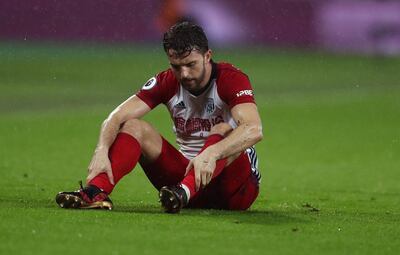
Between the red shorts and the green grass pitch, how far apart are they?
21 centimetres

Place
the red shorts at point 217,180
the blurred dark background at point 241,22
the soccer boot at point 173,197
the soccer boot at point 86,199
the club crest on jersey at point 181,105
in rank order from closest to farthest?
the soccer boot at point 173,197
the soccer boot at point 86,199
the red shorts at point 217,180
the club crest on jersey at point 181,105
the blurred dark background at point 241,22

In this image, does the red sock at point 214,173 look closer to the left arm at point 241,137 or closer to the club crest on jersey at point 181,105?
the left arm at point 241,137

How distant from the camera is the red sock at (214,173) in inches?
293

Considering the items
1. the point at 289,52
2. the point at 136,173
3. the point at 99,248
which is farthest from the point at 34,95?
the point at 99,248

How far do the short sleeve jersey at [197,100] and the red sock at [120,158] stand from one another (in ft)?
1.59

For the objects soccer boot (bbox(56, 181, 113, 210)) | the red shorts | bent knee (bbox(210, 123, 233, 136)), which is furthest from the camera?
the red shorts

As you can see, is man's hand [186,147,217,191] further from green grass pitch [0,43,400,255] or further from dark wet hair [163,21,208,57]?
dark wet hair [163,21,208,57]

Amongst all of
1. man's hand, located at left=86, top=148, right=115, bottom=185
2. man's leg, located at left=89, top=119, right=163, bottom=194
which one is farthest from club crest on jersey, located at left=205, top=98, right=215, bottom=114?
man's hand, located at left=86, top=148, right=115, bottom=185

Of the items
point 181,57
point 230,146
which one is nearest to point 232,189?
point 230,146

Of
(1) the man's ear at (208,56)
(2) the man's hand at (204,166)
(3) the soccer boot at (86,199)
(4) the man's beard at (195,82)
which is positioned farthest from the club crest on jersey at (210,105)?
(3) the soccer boot at (86,199)

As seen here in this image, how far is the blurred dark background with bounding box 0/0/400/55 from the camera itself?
26344 mm

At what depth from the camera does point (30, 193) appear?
9023 mm

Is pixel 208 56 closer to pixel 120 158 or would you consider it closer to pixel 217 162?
pixel 217 162

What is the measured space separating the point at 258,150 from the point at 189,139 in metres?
5.73
